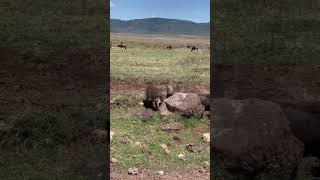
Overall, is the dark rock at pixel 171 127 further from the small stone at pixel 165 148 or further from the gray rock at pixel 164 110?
the small stone at pixel 165 148

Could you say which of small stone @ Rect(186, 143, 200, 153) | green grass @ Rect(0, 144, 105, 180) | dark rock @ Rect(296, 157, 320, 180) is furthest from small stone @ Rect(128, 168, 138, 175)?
dark rock @ Rect(296, 157, 320, 180)

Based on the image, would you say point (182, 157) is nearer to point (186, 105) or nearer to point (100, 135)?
point (100, 135)

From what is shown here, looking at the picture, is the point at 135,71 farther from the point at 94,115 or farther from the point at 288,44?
the point at 94,115

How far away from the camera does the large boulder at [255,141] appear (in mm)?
8570

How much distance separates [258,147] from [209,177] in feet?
3.85

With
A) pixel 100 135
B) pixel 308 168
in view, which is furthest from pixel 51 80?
pixel 308 168

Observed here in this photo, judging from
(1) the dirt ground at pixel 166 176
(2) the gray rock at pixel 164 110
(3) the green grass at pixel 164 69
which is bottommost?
(1) the dirt ground at pixel 166 176

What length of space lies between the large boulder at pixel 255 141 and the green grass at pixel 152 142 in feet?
3.77

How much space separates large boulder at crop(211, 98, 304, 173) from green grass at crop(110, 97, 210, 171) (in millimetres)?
1148

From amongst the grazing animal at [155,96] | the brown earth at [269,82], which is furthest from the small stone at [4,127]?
the brown earth at [269,82]

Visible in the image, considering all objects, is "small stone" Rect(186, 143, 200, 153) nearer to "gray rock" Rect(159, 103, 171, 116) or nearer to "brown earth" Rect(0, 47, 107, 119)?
"gray rock" Rect(159, 103, 171, 116)

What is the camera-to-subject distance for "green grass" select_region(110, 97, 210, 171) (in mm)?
9711

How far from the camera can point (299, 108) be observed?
33.7 feet

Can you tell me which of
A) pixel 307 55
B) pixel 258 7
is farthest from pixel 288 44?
pixel 258 7
